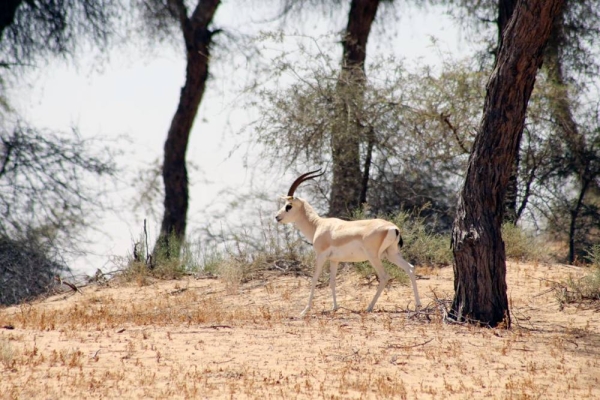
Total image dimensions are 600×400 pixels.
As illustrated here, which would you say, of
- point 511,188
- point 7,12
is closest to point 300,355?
point 511,188

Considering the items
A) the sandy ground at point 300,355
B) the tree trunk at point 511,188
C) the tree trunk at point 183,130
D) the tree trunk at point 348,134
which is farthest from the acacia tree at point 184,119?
the sandy ground at point 300,355

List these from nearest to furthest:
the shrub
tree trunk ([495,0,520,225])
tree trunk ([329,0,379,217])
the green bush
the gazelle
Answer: the gazelle, the green bush, the shrub, tree trunk ([495,0,520,225]), tree trunk ([329,0,379,217])

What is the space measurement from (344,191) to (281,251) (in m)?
3.02

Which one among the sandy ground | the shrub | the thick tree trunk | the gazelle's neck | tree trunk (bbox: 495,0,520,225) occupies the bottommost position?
the sandy ground

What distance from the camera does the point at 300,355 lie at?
8.30 metres

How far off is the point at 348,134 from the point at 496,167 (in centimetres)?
767

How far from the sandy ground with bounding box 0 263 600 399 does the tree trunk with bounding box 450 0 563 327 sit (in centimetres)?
47

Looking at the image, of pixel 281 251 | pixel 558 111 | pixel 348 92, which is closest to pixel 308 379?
pixel 281 251

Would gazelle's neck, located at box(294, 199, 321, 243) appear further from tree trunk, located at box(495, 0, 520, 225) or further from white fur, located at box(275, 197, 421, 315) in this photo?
tree trunk, located at box(495, 0, 520, 225)

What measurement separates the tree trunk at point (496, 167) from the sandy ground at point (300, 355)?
47cm

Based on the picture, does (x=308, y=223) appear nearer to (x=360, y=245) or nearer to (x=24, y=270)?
(x=360, y=245)

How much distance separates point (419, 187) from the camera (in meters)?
19.1

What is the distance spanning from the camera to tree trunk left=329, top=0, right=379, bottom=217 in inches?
709

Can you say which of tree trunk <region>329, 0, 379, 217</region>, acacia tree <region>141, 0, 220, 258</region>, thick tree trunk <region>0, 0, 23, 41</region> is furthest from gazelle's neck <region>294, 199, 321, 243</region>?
thick tree trunk <region>0, 0, 23, 41</region>
